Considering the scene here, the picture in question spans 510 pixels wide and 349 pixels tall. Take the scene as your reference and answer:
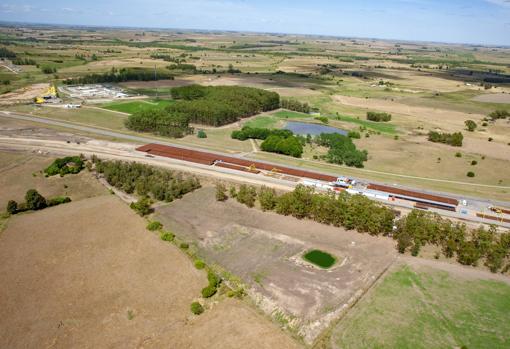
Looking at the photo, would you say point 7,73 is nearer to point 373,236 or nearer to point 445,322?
point 373,236

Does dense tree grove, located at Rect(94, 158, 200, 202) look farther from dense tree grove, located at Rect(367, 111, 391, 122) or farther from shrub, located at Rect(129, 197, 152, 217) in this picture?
dense tree grove, located at Rect(367, 111, 391, 122)

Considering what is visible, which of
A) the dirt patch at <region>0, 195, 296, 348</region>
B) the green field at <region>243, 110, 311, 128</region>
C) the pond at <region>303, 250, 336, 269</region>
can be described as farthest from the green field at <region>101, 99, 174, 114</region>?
the pond at <region>303, 250, 336, 269</region>

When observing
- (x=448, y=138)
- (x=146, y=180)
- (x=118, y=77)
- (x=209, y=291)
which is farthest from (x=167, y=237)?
(x=118, y=77)

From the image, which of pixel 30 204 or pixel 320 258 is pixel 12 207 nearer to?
pixel 30 204

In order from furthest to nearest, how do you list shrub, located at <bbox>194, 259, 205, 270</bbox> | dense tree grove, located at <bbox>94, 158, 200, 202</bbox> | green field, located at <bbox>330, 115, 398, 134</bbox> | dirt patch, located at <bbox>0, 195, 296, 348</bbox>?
green field, located at <bbox>330, 115, 398, 134</bbox>
dense tree grove, located at <bbox>94, 158, 200, 202</bbox>
shrub, located at <bbox>194, 259, 205, 270</bbox>
dirt patch, located at <bbox>0, 195, 296, 348</bbox>

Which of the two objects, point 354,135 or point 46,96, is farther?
point 46,96

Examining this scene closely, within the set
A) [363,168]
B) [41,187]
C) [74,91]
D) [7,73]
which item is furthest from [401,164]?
[7,73]

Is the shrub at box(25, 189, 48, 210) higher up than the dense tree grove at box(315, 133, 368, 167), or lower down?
lower down

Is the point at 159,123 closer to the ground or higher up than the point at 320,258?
higher up
